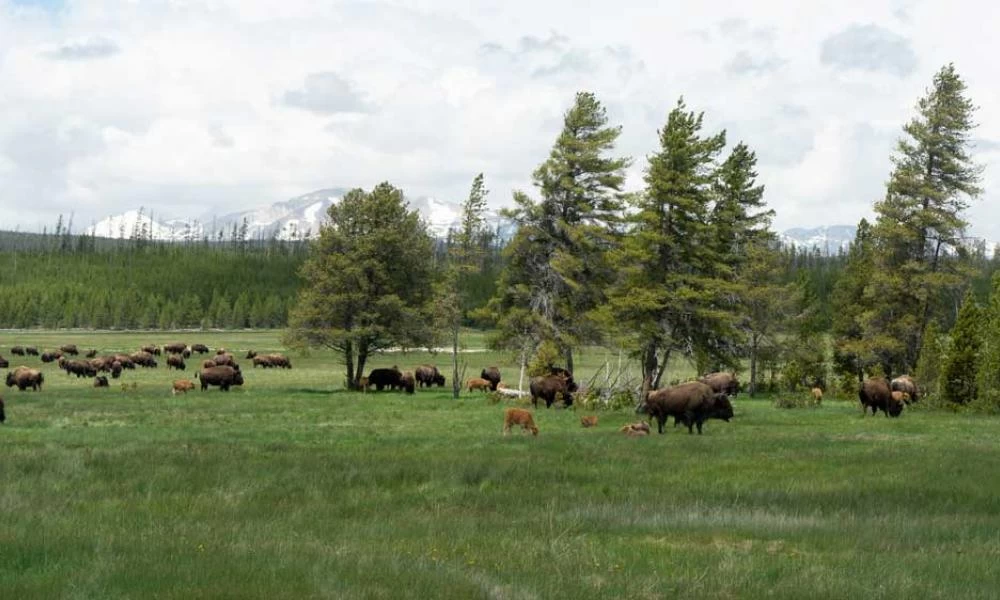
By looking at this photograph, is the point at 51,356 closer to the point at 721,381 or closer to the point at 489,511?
the point at 721,381

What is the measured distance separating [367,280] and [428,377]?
12.3 m

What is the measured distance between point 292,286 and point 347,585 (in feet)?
604

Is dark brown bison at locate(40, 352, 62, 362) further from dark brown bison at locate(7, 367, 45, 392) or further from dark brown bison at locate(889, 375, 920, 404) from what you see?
dark brown bison at locate(889, 375, 920, 404)

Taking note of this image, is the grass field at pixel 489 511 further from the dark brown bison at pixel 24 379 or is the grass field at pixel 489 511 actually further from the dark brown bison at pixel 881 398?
the dark brown bison at pixel 24 379

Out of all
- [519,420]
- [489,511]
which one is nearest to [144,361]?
[519,420]

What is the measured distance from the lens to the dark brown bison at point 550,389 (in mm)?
37844

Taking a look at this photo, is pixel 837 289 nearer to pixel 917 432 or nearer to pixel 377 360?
pixel 917 432

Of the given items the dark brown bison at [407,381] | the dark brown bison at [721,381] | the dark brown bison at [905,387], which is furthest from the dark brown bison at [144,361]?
the dark brown bison at [905,387]

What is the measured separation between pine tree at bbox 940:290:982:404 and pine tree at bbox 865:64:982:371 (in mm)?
4247

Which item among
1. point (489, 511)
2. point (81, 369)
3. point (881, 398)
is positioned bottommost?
point (489, 511)

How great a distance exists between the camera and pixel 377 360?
86.6 metres

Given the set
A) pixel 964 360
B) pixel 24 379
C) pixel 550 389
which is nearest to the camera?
pixel 550 389

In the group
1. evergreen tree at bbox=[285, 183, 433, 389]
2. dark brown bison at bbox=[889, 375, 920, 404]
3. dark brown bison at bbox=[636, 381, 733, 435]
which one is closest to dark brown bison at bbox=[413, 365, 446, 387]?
evergreen tree at bbox=[285, 183, 433, 389]

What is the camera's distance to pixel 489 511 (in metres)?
14.2
